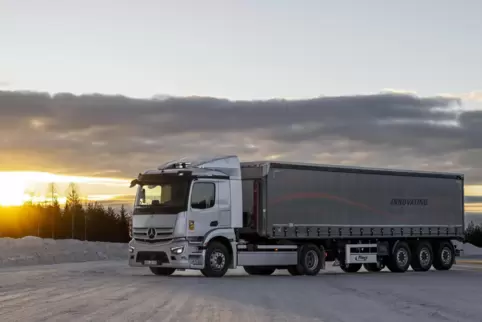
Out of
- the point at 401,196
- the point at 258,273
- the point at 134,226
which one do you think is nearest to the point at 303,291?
the point at 134,226

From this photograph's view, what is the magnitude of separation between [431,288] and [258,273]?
31.7 feet

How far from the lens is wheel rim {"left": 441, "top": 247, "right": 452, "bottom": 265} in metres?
37.7

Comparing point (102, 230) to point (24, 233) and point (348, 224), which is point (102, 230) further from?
point (348, 224)

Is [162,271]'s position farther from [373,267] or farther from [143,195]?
[373,267]

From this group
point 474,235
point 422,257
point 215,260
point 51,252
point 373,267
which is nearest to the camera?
point 215,260

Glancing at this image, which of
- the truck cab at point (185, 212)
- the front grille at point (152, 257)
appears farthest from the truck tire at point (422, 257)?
the front grille at point (152, 257)

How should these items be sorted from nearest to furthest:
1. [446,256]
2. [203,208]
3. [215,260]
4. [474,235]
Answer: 1. [203,208]
2. [215,260]
3. [446,256]
4. [474,235]

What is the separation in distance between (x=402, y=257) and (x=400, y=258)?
16cm

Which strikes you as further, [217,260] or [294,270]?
[294,270]

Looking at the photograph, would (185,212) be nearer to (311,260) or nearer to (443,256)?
(311,260)

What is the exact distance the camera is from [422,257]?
36.6 metres

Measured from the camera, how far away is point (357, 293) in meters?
22.3

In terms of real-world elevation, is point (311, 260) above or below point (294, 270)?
above

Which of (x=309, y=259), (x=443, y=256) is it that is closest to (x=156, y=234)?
(x=309, y=259)
